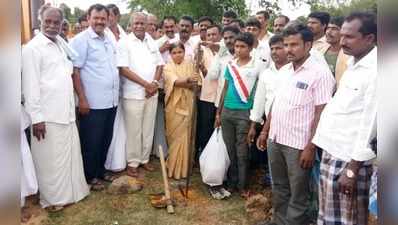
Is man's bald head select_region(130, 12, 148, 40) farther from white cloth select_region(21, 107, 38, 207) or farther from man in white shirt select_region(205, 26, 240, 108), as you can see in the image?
white cloth select_region(21, 107, 38, 207)

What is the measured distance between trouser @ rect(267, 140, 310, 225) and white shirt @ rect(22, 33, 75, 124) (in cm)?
143

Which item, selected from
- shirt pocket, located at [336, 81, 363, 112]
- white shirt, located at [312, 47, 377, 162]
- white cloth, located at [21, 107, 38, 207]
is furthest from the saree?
shirt pocket, located at [336, 81, 363, 112]

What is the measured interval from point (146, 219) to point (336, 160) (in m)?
1.52

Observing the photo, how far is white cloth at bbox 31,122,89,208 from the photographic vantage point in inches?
109

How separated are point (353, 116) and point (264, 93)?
107 cm

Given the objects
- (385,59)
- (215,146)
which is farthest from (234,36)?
(385,59)

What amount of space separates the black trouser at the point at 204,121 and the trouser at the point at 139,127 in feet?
1.37

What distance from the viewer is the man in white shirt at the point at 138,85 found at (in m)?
3.36

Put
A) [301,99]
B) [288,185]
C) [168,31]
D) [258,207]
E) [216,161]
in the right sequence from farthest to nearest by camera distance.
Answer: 1. [168,31]
2. [216,161]
3. [258,207]
4. [288,185]
5. [301,99]

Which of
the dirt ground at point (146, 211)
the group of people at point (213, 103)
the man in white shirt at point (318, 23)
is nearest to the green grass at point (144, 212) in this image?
the dirt ground at point (146, 211)

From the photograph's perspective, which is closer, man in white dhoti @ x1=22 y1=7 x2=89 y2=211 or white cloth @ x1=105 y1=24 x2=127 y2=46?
man in white dhoti @ x1=22 y1=7 x2=89 y2=211

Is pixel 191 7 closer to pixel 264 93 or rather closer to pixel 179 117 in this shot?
pixel 179 117

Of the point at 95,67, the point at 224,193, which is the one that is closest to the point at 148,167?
the point at 224,193

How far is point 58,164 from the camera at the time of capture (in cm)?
283
